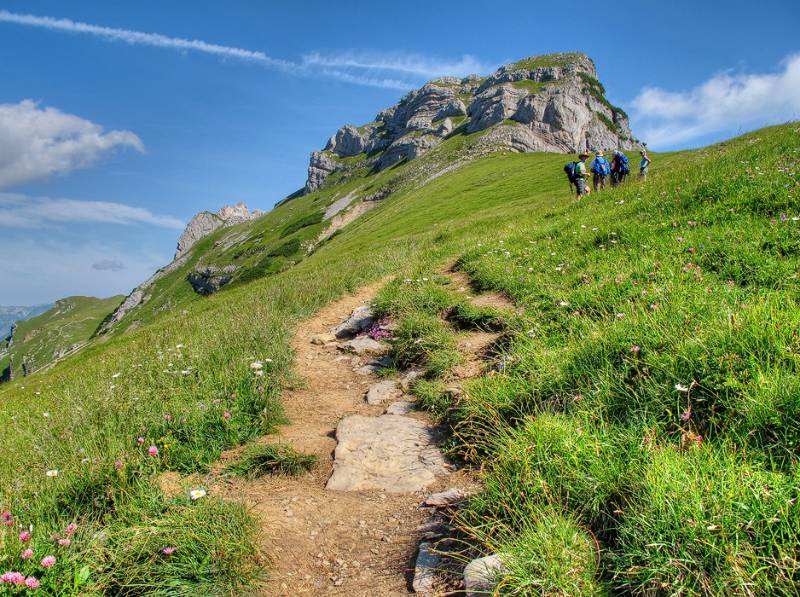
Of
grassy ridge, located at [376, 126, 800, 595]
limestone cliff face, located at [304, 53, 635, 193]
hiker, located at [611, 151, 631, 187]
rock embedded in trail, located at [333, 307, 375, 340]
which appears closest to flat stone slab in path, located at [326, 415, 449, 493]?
grassy ridge, located at [376, 126, 800, 595]

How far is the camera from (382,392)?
7.21 m

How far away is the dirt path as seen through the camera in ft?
11.3

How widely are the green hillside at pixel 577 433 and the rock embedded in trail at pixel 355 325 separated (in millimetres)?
1563

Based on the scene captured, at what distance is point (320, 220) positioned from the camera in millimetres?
136125

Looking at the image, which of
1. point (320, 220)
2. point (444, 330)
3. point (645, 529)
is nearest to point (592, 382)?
point (645, 529)

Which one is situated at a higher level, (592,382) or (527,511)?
(592,382)

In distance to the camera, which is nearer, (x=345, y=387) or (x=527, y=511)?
(x=527, y=511)

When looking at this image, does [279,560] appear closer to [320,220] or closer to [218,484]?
[218,484]

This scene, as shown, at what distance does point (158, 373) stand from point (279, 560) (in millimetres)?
5119

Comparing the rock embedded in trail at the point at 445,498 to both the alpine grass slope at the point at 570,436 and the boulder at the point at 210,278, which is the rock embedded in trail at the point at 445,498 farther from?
the boulder at the point at 210,278

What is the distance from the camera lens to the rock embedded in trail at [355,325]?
10.4m

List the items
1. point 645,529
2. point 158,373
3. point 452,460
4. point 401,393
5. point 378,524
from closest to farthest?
1. point 645,529
2. point 378,524
3. point 452,460
4. point 401,393
5. point 158,373

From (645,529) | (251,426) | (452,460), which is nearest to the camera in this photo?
(645,529)

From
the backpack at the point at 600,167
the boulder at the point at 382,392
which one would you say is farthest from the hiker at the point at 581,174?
the boulder at the point at 382,392
